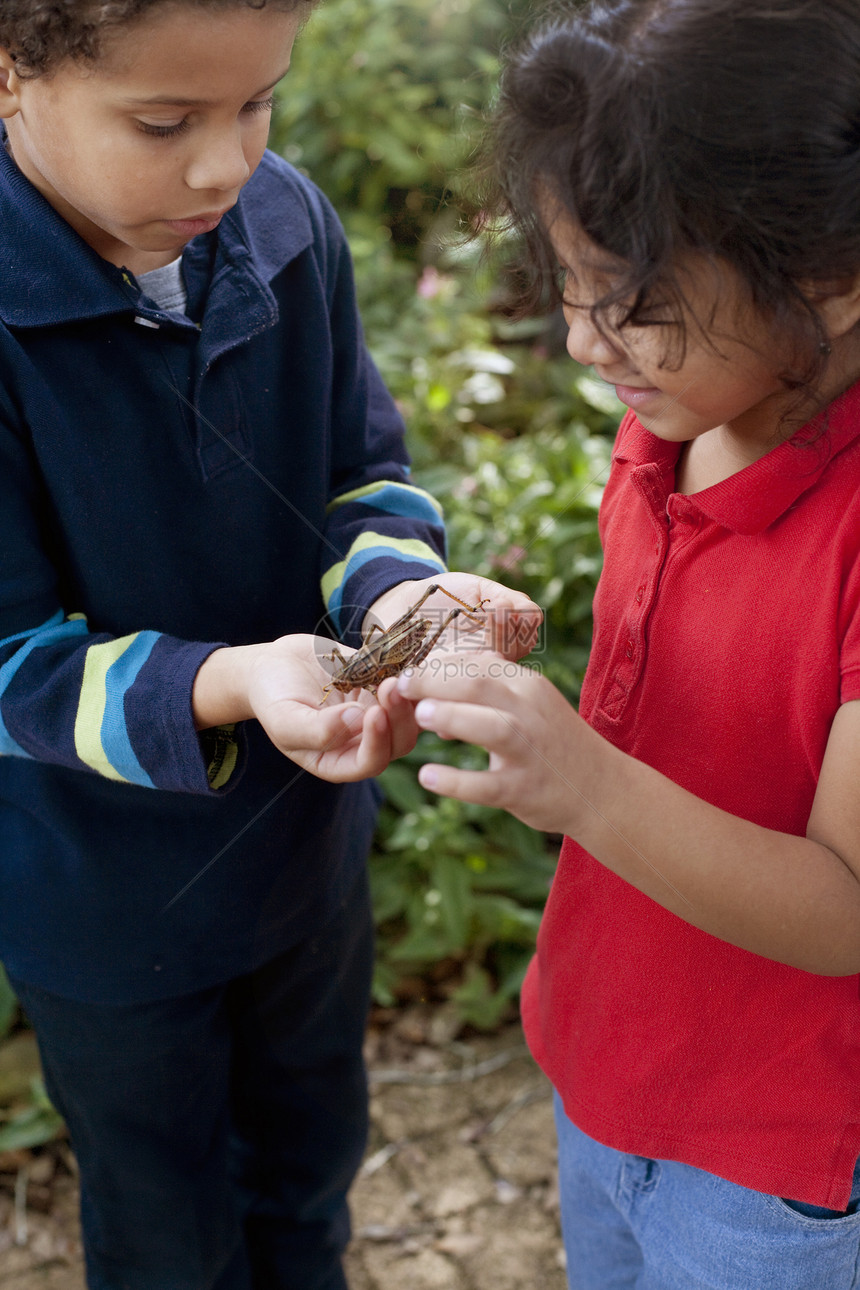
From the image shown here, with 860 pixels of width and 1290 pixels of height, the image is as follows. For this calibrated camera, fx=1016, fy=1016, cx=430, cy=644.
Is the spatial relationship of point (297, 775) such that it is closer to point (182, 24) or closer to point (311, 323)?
point (311, 323)

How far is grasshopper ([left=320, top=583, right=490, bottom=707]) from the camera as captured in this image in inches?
47.9

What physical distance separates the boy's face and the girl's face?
1.16 ft

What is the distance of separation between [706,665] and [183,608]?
27.0 inches

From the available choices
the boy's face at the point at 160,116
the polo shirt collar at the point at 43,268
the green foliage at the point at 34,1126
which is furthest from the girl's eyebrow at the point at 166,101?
the green foliage at the point at 34,1126

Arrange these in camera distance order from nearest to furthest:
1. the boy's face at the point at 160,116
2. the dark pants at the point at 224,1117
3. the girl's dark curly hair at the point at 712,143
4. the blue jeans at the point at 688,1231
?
the girl's dark curly hair at the point at 712,143 < the boy's face at the point at 160,116 < the blue jeans at the point at 688,1231 < the dark pants at the point at 224,1117

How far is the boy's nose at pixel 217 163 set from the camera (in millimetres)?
1045

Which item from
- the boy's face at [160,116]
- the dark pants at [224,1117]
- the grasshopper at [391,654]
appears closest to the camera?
the boy's face at [160,116]

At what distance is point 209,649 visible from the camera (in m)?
1.20

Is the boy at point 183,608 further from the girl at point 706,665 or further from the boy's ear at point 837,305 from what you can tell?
the boy's ear at point 837,305

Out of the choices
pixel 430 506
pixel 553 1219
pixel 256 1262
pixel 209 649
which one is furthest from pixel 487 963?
pixel 209 649

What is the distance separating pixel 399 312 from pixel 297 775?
288cm

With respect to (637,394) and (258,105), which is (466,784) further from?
(258,105)

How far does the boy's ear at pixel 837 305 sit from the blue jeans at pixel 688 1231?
2.89 ft

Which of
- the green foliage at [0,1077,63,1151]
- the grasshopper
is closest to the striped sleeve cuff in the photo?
the grasshopper
